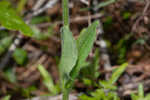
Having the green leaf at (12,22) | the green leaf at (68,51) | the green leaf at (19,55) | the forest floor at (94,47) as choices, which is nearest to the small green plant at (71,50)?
the green leaf at (68,51)

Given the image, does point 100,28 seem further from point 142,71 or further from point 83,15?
point 142,71

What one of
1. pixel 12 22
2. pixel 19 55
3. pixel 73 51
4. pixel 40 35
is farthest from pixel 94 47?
pixel 73 51

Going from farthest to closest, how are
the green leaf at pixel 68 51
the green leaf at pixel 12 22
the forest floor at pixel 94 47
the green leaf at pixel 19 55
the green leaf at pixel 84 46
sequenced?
the green leaf at pixel 19 55 < the forest floor at pixel 94 47 < the green leaf at pixel 12 22 < the green leaf at pixel 84 46 < the green leaf at pixel 68 51

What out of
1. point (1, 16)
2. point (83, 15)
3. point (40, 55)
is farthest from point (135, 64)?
point (1, 16)

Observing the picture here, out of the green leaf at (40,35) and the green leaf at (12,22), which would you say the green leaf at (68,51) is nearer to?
the green leaf at (12,22)

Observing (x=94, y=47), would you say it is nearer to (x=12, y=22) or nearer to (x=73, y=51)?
(x=12, y=22)
